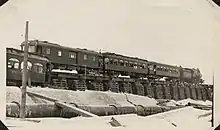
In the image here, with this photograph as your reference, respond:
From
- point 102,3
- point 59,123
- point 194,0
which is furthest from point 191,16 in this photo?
point 59,123

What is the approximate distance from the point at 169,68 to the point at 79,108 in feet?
0.54

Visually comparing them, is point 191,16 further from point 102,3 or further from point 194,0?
point 102,3

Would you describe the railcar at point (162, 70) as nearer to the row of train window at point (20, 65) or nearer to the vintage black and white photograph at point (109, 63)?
Result: the vintage black and white photograph at point (109, 63)

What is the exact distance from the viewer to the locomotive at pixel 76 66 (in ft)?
1.92

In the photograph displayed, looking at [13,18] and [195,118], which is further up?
[13,18]

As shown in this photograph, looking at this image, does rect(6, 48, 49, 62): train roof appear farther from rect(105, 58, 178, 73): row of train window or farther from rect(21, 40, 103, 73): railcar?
rect(105, 58, 178, 73): row of train window

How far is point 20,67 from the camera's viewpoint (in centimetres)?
58

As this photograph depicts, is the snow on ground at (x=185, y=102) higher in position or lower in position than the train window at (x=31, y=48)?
lower

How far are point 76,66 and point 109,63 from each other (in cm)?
5

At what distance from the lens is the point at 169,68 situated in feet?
2.12

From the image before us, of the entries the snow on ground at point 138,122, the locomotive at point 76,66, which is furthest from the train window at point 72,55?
the snow on ground at point 138,122

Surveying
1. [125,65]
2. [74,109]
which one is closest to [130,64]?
[125,65]

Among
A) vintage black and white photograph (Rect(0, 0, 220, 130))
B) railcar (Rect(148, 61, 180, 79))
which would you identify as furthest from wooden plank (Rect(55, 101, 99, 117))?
railcar (Rect(148, 61, 180, 79))

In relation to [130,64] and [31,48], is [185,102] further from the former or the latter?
[31,48]
